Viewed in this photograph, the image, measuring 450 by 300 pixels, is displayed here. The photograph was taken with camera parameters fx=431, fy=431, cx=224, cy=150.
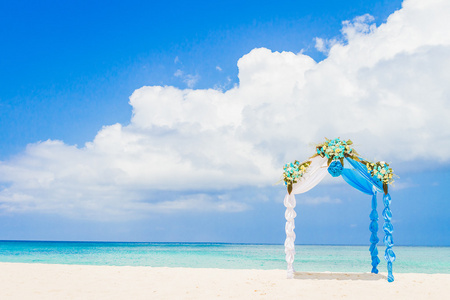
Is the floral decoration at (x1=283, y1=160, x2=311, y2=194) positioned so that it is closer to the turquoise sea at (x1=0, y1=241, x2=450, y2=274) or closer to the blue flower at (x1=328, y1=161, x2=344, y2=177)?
the blue flower at (x1=328, y1=161, x2=344, y2=177)

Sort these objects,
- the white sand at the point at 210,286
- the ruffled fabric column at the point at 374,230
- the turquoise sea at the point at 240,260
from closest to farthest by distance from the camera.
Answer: the white sand at the point at 210,286 → the ruffled fabric column at the point at 374,230 → the turquoise sea at the point at 240,260

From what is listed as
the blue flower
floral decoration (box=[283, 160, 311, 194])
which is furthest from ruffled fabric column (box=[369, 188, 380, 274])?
floral decoration (box=[283, 160, 311, 194])

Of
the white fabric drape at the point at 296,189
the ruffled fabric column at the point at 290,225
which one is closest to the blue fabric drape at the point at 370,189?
the white fabric drape at the point at 296,189

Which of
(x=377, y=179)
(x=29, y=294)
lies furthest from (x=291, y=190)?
(x=29, y=294)

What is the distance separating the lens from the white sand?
9.73 metres

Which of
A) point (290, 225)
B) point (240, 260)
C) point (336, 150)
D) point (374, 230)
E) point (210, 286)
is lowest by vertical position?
point (240, 260)

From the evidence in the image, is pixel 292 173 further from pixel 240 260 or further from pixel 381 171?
pixel 240 260

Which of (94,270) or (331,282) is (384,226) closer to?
(331,282)

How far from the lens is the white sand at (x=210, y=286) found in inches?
383

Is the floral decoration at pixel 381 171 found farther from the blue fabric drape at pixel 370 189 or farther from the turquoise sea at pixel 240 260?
the turquoise sea at pixel 240 260

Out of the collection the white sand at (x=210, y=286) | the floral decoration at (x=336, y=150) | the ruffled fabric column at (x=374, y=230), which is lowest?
the white sand at (x=210, y=286)

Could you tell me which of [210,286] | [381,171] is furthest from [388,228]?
[210,286]

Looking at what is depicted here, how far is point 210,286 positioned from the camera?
10.9 m

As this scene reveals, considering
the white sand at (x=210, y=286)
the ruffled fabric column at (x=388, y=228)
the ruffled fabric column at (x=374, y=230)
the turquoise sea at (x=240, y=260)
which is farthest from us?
the turquoise sea at (x=240, y=260)
